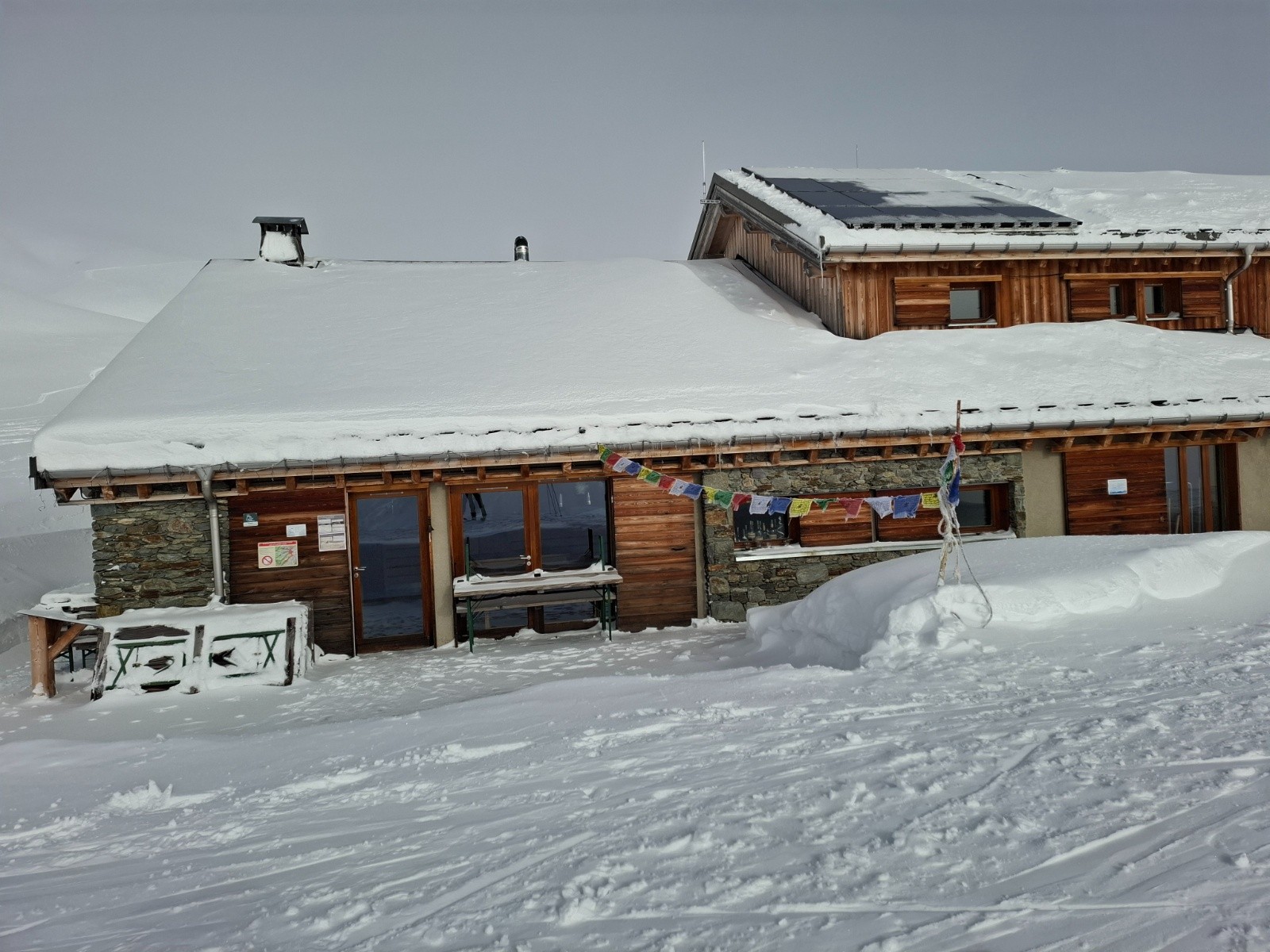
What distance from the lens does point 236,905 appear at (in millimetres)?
3689

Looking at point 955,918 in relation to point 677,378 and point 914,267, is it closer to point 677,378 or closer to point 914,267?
point 677,378

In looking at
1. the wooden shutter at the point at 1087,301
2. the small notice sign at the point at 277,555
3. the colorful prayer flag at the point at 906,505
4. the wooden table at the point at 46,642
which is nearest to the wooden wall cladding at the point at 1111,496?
the wooden shutter at the point at 1087,301

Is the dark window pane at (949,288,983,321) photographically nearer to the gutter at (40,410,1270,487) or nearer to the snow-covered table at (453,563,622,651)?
the gutter at (40,410,1270,487)

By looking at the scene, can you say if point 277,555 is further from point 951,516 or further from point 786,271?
point 786,271

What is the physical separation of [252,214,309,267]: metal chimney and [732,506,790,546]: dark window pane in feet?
36.0

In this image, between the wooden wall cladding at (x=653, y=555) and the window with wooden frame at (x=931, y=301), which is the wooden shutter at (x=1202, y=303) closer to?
the window with wooden frame at (x=931, y=301)

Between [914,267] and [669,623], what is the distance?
705 centimetres

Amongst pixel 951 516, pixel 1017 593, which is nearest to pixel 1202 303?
pixel 951 516

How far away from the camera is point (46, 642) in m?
8.89

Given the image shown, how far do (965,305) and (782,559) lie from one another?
592 cm

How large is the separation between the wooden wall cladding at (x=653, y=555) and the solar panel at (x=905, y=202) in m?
5.86

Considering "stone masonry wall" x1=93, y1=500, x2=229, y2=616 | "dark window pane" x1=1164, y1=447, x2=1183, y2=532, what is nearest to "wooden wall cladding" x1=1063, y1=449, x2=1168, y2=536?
"dark window pane" x1=1164, y1=447, x2=1183, y2=532

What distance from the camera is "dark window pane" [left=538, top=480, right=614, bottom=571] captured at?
11.6 metres

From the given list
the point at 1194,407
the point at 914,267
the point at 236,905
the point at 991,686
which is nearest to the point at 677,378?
the point at 914,267
